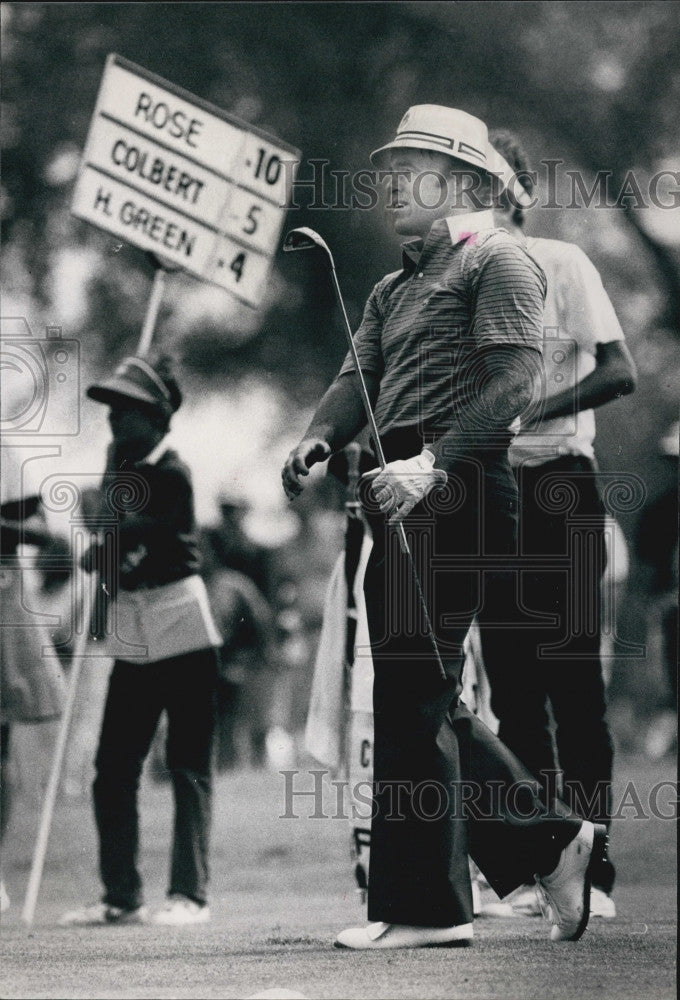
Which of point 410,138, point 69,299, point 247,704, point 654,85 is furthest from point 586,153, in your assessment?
point 247,704

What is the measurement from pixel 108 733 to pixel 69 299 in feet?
4.83

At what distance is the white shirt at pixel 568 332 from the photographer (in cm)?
508

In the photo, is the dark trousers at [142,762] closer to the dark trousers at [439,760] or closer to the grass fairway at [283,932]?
the grass fairway at [283,932]

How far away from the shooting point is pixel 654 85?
524 centimetres

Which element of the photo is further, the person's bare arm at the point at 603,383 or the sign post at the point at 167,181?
the sign post at the point at 167,181

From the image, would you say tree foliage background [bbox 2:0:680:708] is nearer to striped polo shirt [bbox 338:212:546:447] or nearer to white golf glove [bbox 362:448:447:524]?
striped polo shirt [bbox 338:212:546:447]

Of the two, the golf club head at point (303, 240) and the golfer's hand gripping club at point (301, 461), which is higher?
the golf club head at point (303, 240)

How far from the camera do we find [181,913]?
5242mm

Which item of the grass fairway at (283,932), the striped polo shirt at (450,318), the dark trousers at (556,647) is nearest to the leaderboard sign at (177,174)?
the striped polo shirt at (450,318)

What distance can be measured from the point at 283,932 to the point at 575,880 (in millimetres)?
1012

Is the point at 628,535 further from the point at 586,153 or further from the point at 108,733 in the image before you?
the point at 108,733

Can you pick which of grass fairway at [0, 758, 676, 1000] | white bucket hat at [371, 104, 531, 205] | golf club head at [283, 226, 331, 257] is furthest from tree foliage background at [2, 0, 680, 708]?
grass fairway at [0, 758, 676, 1000]

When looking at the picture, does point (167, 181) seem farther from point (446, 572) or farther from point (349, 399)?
point (446, 572)

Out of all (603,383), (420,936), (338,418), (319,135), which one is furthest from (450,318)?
(420,936)
